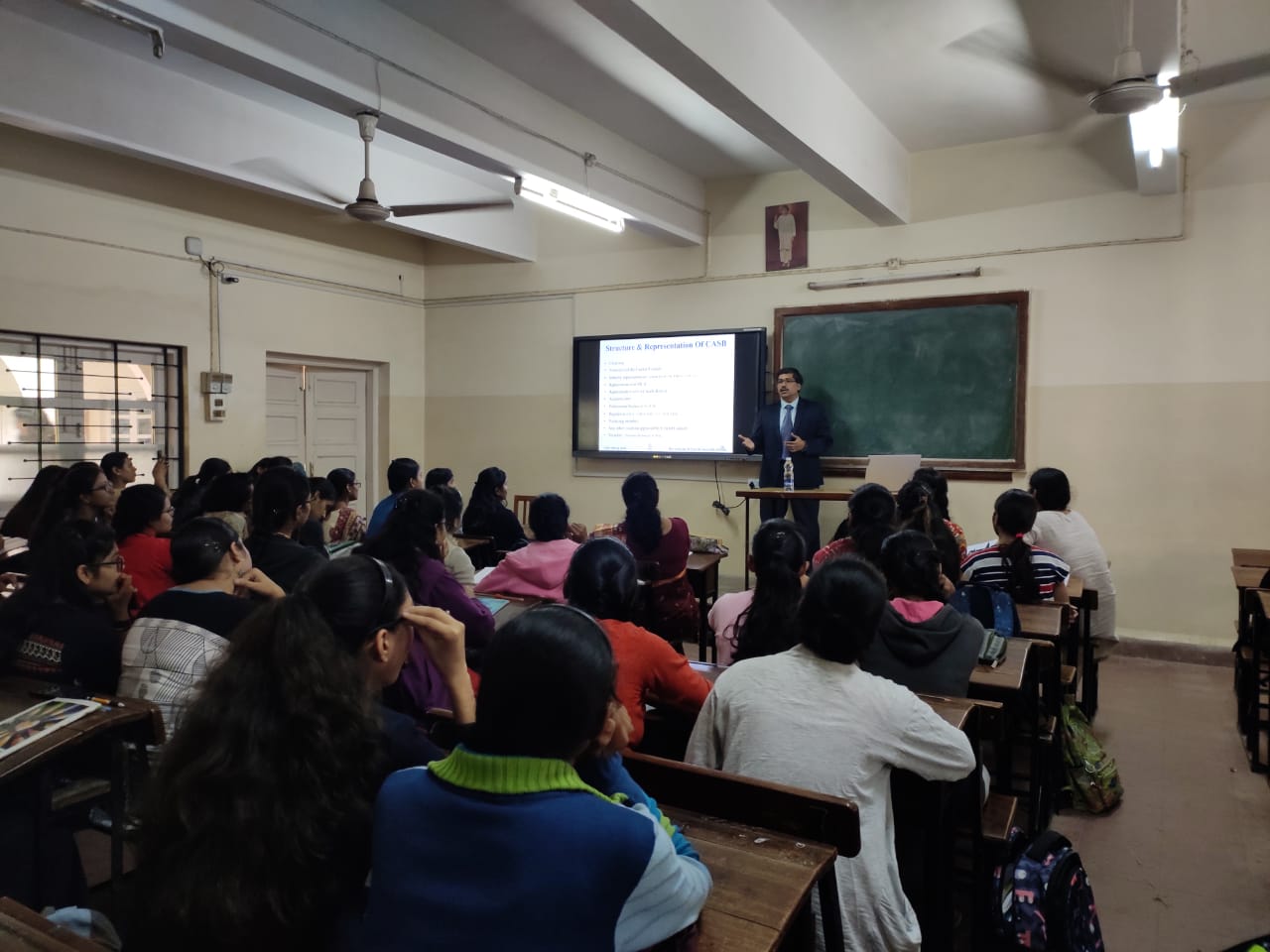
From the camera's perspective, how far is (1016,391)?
17.5 ft

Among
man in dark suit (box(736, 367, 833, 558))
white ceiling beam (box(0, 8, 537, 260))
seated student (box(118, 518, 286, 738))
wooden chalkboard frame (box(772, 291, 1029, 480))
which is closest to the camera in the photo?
seated student (box(118, 518, 286, 738))

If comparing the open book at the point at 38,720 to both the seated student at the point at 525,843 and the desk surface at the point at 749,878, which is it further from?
the desk surface at the point at 749,878

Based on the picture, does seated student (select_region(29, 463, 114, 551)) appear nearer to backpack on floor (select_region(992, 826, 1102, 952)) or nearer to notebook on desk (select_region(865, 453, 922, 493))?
backpack on floor (select_region(992, 826, 1102, 952))

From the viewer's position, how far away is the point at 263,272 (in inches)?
246

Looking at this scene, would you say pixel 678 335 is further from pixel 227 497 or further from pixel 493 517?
pixel 227 497

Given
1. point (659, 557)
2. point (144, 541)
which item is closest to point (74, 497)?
point (144, 541)

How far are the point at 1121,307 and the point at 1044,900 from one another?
14.2ft

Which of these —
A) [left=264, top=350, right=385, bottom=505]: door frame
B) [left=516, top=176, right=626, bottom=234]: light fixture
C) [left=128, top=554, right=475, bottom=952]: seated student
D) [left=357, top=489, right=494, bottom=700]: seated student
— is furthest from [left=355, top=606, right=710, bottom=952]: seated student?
[left=264, top=350, right=385, bottom=505]: door frame

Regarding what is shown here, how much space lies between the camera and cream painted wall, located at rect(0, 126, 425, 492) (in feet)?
16.3

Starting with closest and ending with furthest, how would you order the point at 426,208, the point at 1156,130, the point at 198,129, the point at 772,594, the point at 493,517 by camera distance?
the point at 772,594, the point at 1156,130, the point at 493,517, the point at 198,129, the point at 426,208

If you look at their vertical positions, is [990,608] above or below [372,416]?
below

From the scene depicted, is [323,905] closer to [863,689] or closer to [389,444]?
[863,689]

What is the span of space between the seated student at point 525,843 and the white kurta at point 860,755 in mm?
597

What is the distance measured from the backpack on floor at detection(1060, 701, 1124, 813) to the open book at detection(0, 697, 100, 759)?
2.95 m
